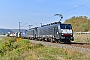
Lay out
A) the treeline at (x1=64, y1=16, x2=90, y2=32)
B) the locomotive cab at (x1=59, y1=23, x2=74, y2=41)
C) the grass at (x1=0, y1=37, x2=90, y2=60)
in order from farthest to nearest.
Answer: the treeline at (x1=64, y1=16, x2=90, y2=32) < the locomotive cab at (x1=59, y1=23, x2=74, y2=41) < the grass at (x1=0, y1=37, x2=90, y2=60)

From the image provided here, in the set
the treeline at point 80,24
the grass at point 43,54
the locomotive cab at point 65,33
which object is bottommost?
the grass at point 43,54

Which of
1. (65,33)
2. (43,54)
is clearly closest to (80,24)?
(65,33)

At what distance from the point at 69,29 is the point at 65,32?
39.4 inches

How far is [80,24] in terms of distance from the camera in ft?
317

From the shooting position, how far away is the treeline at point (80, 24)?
88.5m

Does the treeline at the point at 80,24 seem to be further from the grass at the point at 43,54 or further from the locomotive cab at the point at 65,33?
the grass at the point at 43,54

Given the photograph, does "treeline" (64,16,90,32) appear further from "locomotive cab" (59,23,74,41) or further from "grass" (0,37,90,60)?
"grass" (0,37,90,60)

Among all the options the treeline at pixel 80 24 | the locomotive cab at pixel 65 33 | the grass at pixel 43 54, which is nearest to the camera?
the grass at pixel 43 54

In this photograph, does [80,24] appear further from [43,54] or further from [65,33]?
[43,54]

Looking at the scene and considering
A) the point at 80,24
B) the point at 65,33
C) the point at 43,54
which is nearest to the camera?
the point at 43,54

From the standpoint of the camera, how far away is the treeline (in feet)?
290

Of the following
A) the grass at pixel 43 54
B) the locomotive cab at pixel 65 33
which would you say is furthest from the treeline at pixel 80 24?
the grass at pixel 43 54

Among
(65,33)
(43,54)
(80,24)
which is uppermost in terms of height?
(80,24)

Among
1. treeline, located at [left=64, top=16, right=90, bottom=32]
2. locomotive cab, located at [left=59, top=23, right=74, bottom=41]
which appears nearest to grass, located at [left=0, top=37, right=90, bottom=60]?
locomotive cab, located at [left=59, top=23, right=74, bottom=41]
